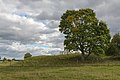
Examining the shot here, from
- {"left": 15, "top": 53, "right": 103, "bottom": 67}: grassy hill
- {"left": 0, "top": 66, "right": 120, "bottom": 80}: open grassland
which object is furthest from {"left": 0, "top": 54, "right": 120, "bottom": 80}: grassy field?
{"left": 15, "top": 53, "right": 103, "bottom": 67}: grassy hill

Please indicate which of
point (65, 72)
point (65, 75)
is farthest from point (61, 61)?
point (65, 75)

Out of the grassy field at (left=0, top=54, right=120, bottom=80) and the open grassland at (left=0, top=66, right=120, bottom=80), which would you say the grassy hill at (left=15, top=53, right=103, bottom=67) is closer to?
the grassy field at (left=0, top=54, right=120, bottom=80)

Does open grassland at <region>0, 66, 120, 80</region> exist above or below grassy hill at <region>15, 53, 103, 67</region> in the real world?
below

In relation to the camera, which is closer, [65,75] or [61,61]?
[65,75]

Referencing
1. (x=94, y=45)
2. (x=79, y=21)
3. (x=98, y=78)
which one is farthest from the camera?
(x=79, y=21)

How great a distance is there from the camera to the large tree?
83.8m

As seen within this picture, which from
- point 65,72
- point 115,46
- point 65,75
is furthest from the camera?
point 115,46

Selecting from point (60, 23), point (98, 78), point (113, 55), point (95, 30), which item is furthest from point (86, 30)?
point (98, 78)

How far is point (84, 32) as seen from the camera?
8556 centimetres

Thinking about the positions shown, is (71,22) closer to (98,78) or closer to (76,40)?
(76,40)

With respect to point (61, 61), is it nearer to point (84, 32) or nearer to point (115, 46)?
point (84, 32)

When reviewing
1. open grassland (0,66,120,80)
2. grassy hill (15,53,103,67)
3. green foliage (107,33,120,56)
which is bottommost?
open grassland (0,66,120,80)

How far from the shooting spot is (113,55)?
94.6 meters

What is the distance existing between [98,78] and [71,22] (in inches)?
2133
